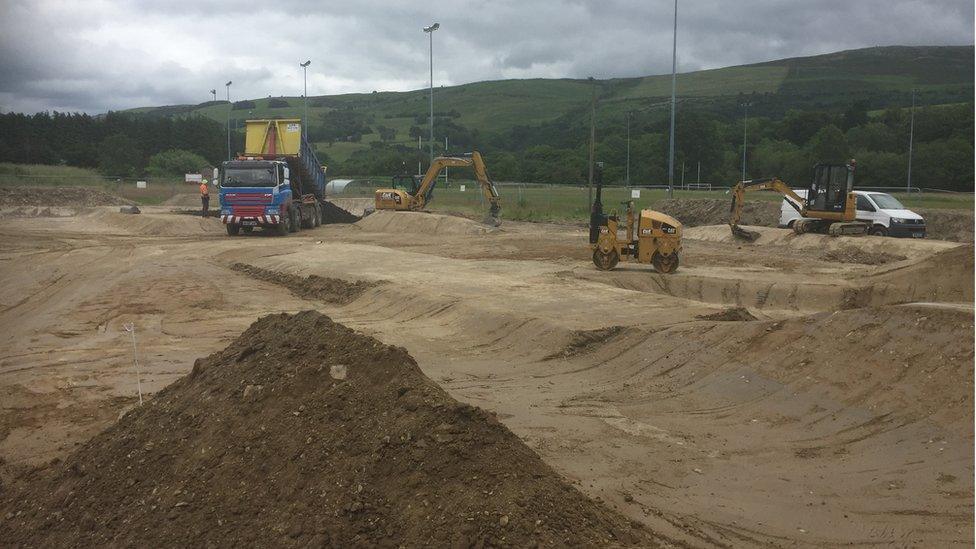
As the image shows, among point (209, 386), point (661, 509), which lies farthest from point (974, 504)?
point (209, 386)

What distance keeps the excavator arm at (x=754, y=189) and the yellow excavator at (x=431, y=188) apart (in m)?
10.0

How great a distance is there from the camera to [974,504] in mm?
6242

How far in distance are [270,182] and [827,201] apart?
19865mm

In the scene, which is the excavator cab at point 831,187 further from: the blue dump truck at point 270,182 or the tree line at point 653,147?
the blue dump truck at point 270,182

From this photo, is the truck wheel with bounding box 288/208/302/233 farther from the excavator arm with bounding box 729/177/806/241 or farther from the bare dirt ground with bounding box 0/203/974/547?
the excavator arm with bounding box 729/177/806/241

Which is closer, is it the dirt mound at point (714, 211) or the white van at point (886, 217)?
the white van at point (886, 217)

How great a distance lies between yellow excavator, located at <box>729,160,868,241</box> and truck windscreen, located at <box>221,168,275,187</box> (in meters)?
17.0

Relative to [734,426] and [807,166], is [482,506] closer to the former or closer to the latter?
[734,426]

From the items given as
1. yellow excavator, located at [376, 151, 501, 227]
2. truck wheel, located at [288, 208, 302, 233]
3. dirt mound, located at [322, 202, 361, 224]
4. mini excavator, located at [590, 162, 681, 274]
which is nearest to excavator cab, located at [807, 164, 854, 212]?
mini excavator, located at [590, 162, 681, 274]

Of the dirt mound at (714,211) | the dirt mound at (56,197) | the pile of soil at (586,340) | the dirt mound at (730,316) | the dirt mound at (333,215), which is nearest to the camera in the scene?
the pile of soil at (586,340)

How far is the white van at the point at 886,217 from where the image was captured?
29328 mm

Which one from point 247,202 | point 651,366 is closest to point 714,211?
point 247,202

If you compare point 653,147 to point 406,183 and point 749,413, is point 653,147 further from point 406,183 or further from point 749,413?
point 749,413

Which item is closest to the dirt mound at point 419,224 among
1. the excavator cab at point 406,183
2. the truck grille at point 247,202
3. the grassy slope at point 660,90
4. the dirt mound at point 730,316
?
the excavator cab at point 406,183
